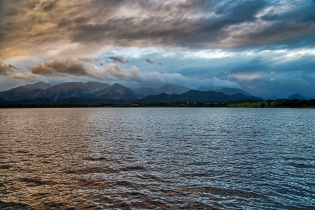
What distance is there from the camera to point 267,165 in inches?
1242

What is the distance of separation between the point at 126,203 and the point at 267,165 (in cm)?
2186

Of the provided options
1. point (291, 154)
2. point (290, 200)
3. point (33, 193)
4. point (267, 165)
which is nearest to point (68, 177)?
point (33, 193)

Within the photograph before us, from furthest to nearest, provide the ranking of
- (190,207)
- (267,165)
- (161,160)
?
1. (161,160)
2. (267,165)
3. (190,207)

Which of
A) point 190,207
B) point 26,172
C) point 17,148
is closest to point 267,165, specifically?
point 190,207

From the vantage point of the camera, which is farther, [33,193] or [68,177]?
[68,177]

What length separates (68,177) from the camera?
26.2 metres

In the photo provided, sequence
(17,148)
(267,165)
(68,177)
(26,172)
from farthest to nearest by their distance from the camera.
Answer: (17,148) → (267,165) → (26,172) → (68,177)

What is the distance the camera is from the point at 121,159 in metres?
35.0

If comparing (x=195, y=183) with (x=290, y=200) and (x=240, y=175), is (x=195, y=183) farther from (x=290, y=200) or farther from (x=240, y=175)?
(x=290, y=200)

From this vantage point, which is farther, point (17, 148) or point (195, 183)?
point (17, 148)

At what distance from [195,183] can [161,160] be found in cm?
1100

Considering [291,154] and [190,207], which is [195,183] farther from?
[291,154]

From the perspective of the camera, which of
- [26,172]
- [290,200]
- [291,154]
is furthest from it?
[291,154]

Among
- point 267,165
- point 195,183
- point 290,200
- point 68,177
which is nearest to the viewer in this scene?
point 290,200
